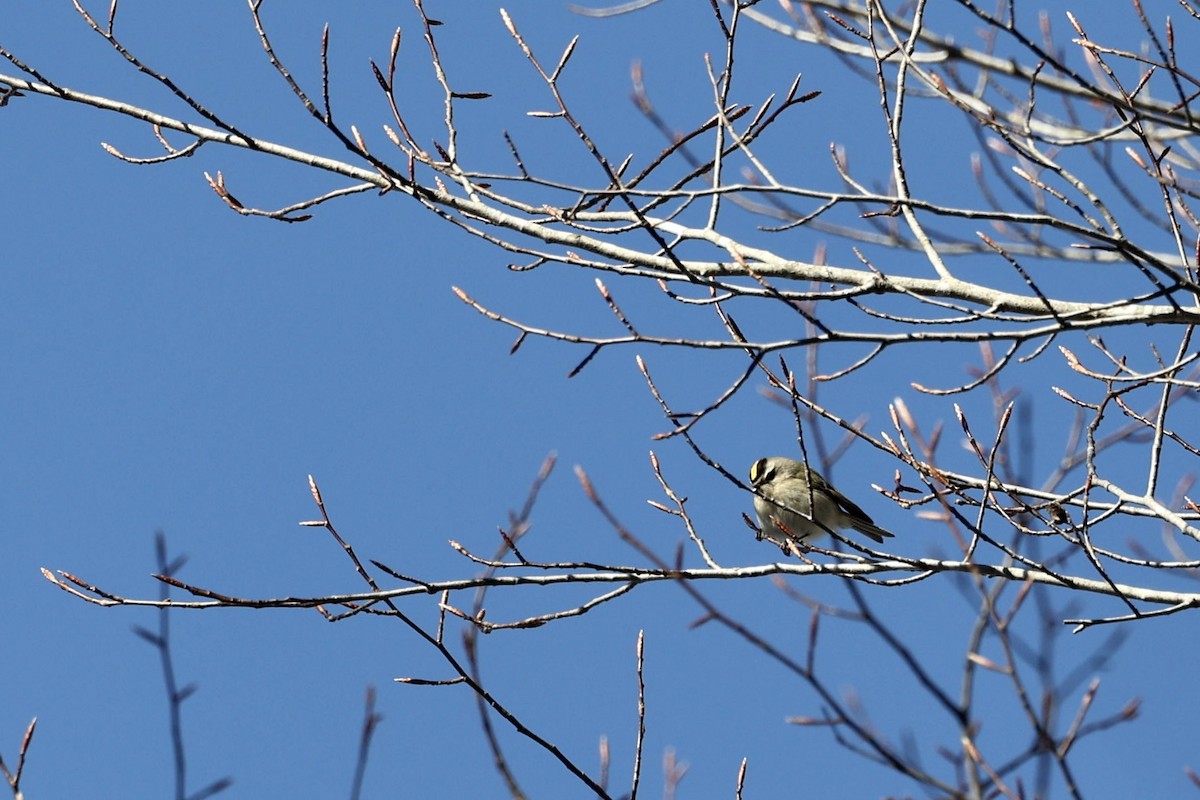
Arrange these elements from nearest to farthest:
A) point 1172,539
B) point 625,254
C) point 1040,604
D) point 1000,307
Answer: point 1040,604 → point 1000,307 → point 625,254 → point 1172,539

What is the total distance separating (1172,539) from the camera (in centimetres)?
602

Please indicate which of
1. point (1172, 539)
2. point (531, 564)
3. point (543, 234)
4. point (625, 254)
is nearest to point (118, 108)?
point (543, 234)

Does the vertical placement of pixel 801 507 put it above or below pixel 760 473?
below

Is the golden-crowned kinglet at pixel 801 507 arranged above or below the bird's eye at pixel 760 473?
below

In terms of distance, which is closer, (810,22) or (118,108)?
(118,108)

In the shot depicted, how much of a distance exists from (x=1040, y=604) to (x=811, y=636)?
1.38 ft

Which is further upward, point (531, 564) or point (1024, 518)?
point (1024, 518)

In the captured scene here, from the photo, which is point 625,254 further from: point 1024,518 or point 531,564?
point 1024,518

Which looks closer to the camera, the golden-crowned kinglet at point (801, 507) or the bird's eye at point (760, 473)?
the golden-crowned kinglet at point (801, 507)

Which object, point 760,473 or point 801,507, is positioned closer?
point 801,507

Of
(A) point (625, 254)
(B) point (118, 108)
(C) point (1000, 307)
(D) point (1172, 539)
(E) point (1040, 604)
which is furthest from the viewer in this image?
(D) point (1172, 539)

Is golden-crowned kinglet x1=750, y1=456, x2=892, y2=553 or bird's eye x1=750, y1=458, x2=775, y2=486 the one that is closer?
golden-crowned kinglet x1=750, y1=456, x2=892, y2=553

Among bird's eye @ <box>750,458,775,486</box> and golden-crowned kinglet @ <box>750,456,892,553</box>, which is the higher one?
bird's eye @ <box>750,458,775,486</box>

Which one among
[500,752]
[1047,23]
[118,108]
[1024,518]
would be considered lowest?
[500,752]
